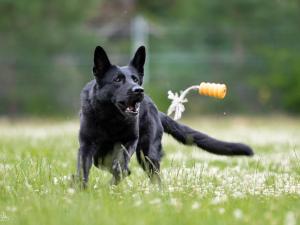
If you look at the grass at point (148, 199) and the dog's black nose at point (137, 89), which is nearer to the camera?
the grass at point (148, 199)

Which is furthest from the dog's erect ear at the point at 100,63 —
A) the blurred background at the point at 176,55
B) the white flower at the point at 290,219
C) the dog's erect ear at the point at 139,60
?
the blurred background at the point at 176,55

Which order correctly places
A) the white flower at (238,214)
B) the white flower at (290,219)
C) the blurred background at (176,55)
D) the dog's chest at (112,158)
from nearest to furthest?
the white flower at (290,219)
the white flower at (238,214)
the dog's chest at (112,158)
the blurred background at (176,55)

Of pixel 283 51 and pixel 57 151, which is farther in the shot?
pixel 283 51

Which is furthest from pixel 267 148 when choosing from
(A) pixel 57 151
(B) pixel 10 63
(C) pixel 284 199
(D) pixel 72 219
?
(B) pixel 10 63

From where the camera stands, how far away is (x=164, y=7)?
4341cm

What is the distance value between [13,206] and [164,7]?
38.5 meters

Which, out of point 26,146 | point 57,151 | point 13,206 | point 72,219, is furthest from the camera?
point 26,146

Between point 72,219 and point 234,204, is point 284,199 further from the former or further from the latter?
point 72,219

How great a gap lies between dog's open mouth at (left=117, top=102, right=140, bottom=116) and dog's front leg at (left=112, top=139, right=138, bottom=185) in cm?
33

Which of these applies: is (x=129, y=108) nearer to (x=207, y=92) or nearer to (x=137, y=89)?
(x=137, y=89)

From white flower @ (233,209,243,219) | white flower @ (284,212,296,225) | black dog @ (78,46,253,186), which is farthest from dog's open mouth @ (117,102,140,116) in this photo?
white flower @ (284,212,296,225)

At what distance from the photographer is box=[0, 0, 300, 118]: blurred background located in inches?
1029

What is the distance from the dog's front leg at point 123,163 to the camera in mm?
6781

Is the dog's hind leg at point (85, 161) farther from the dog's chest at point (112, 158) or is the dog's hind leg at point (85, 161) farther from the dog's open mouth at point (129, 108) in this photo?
the dog's open mouth at point (129, 108)
